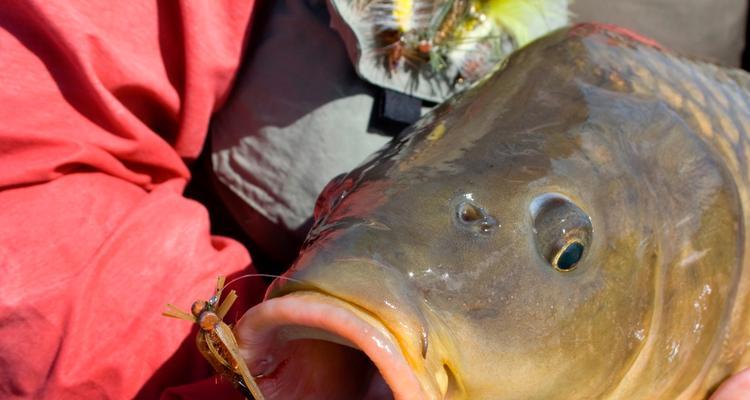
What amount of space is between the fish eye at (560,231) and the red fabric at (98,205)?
0.59m

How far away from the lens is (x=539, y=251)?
0.80 m

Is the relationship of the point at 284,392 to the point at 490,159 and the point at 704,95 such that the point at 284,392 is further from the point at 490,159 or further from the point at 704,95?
the point at 704,95

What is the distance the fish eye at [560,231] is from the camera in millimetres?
800

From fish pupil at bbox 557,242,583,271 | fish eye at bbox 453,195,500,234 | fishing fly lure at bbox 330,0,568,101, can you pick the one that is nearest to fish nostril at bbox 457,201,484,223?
fish eye at bbox 453,195,500,234

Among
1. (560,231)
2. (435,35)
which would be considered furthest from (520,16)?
(560,231)

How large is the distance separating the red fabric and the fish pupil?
23.6 inches

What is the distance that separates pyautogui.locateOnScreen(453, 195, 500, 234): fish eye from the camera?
78 centimetres

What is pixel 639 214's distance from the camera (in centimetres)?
89

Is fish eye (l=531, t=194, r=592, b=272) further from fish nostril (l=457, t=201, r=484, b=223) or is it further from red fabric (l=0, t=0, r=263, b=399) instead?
red fabric (l=0, t=0, r=263, b=399)

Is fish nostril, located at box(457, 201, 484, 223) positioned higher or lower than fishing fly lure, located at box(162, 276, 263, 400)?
higher

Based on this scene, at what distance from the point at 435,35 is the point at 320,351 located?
27.1 inches

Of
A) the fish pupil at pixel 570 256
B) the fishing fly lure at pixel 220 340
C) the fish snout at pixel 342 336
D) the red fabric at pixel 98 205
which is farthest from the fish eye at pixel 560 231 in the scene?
the red fabric at pixel 98 205

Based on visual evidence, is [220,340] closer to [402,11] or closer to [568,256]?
[568,256]

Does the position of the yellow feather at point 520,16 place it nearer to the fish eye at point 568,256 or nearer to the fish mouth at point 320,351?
the fish eye at point 568,256
